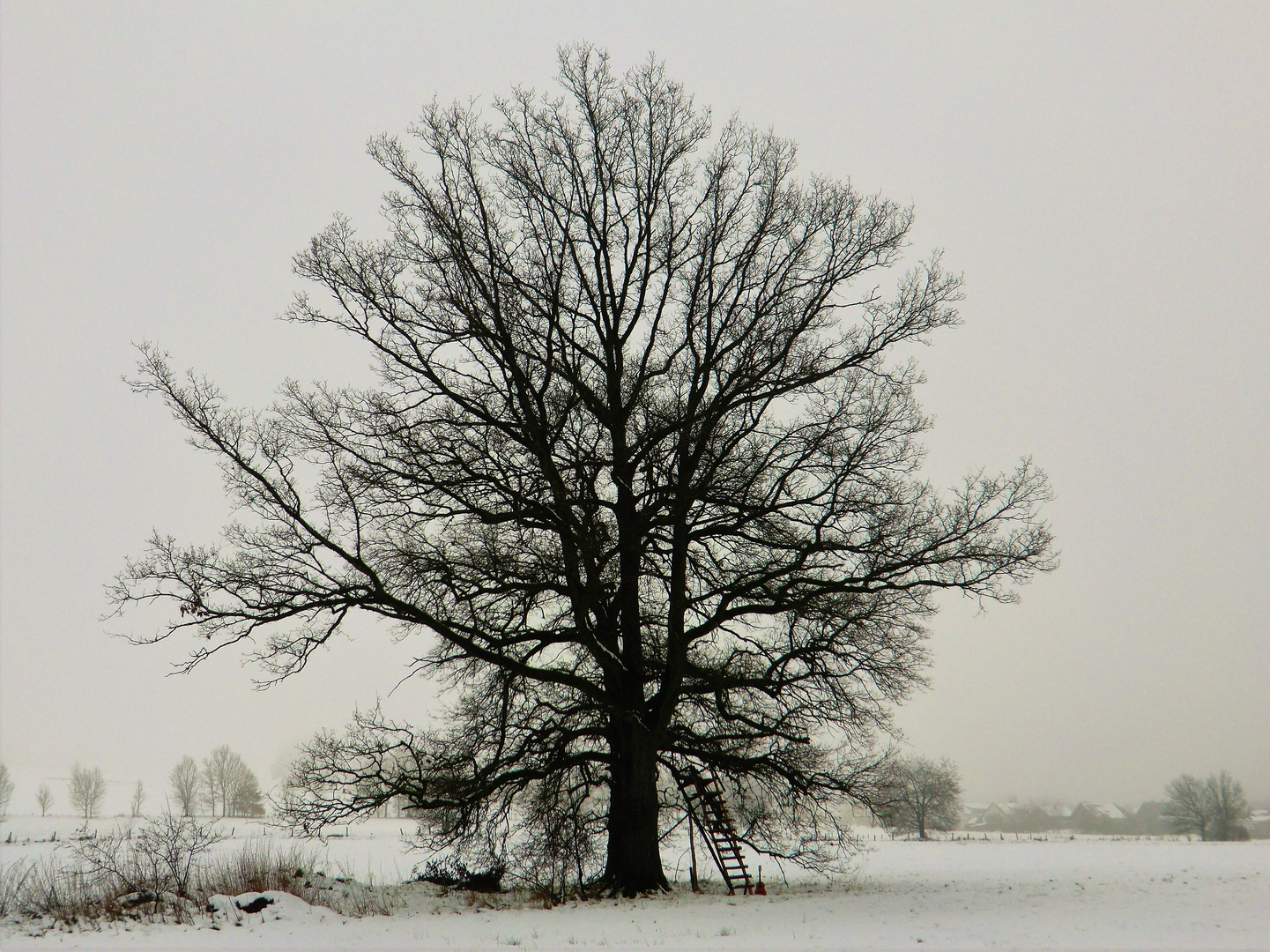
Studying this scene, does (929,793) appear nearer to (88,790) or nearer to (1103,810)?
(1103,810)

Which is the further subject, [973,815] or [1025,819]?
[973,815]

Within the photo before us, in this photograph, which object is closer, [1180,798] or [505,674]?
[505,674]

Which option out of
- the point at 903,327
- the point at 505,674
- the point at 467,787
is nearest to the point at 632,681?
the point at 505,674

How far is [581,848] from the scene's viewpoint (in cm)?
1226

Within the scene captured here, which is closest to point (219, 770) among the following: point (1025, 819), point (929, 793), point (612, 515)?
point (929, 793)

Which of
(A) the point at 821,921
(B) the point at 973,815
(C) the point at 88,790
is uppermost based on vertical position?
(A) the point at 821,921

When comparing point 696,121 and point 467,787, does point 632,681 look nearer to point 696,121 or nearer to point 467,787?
point 467,787

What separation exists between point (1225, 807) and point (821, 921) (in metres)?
59.7

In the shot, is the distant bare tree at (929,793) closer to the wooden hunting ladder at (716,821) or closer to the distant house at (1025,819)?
the wooden hunting ladder at (716,821)

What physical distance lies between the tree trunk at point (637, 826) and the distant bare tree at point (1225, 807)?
58451 mm

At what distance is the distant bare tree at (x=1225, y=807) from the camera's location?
5156cm

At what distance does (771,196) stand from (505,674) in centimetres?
939

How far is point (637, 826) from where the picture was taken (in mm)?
11758

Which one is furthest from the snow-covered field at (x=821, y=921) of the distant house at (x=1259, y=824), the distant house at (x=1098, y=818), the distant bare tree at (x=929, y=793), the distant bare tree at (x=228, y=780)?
the distant house at (x=1098, y=818)
